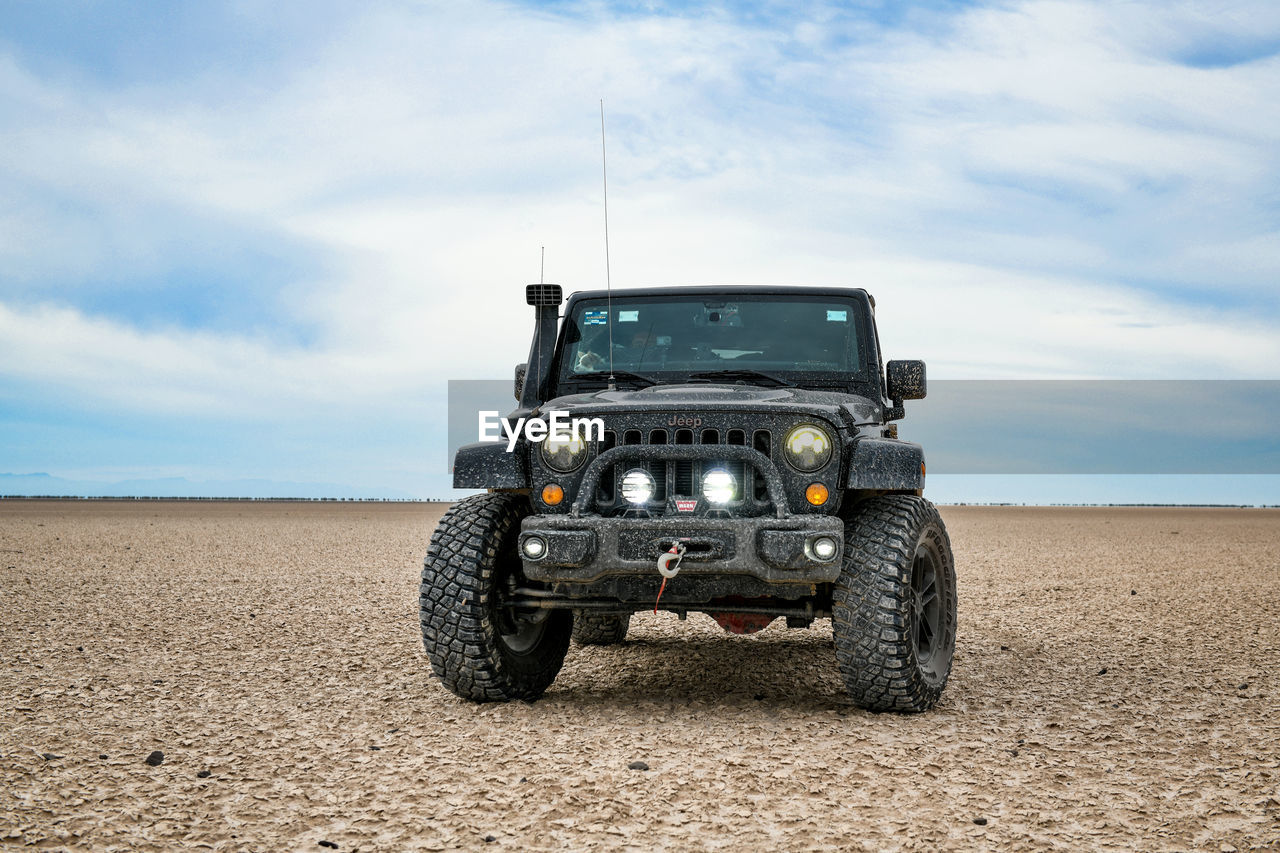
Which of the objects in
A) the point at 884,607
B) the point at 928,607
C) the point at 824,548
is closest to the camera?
the point at 824,548

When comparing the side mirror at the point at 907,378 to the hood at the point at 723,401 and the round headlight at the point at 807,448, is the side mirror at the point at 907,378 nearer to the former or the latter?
the hood at the point at 723,401

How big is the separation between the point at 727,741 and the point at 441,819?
1645 millimetres

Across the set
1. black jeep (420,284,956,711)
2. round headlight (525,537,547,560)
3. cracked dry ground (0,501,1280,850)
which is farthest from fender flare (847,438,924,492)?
round headlight (525,537,547,560)

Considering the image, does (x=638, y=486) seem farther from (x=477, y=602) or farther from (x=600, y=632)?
(x=600, y=632)

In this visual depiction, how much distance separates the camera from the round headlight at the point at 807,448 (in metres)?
5.69

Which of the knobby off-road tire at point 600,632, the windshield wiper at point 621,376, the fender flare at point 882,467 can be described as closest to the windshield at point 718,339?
the windshield wiper at point 621,376

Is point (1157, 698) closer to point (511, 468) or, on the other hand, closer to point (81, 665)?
point (511, 468)

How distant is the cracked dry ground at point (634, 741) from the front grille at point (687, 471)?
1.12 m

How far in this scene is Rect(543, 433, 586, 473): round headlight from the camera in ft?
19.3

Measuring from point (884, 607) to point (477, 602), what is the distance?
2.05m

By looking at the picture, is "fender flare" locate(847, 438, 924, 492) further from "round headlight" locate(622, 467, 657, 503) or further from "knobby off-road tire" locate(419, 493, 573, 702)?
"knobby off-road tire" locate(419, 493, 573, 702)

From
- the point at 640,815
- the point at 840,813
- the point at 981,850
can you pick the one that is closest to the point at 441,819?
the point at 640,815

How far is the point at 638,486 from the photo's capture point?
5.73m

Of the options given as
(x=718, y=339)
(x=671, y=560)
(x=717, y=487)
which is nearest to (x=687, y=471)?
(x=717, y=487)
